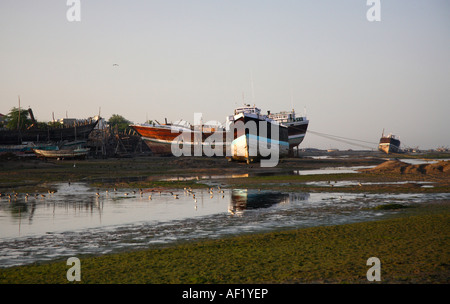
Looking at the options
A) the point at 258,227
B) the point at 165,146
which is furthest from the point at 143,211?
the point at 165,146

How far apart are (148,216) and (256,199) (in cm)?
772

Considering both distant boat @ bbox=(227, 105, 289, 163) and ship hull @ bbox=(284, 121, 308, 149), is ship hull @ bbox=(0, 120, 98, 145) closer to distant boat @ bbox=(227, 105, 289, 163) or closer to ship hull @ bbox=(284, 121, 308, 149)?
distant boat @ bbox=(227, 105, 289, 163)

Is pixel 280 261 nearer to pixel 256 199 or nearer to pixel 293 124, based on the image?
pixel 256 199

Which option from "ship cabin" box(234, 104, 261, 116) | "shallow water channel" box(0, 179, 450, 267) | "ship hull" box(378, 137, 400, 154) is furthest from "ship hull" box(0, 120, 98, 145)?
"ship hull" box(378, 137, 400, 154)

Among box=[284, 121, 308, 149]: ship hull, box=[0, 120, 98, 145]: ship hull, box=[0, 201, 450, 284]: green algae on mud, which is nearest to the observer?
box=[0, 201, 450, 284]: green algae on mud

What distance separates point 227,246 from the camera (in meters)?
11.4

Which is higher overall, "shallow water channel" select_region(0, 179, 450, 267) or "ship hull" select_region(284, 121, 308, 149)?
"ship hull" select_region(284, 121, 308, 149)

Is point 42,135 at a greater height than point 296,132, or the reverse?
point 296,132

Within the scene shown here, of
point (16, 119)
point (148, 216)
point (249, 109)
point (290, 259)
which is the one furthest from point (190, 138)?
point (290, 259)

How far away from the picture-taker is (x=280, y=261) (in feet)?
31.4

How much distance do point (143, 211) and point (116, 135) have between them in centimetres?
7034

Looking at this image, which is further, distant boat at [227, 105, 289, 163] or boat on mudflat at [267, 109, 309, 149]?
boat on mudflat at [267, 109, 309, 149]

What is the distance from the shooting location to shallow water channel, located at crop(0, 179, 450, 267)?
1266cm
